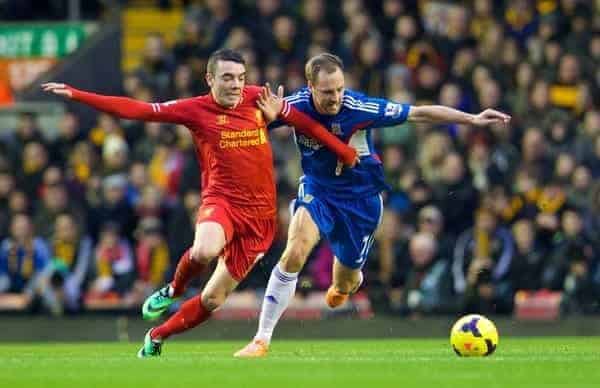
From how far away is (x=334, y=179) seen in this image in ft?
47.2

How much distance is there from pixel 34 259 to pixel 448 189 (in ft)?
16.2

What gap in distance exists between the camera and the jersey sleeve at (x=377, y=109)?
1400 centimetres

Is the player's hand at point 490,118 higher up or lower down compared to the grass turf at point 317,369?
higher up

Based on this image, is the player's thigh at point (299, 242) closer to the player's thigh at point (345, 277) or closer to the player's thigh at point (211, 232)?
→ the player's thigh at point (211, 232)

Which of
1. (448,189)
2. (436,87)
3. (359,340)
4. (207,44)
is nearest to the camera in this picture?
(359,340)

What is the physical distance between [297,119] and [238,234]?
1.02m

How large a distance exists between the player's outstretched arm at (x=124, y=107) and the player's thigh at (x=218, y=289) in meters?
1.25

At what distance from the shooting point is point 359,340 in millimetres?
18359

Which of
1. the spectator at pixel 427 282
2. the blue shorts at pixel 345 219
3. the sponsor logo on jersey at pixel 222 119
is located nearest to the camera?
the sponsor logo on jersey at pixel 222 119

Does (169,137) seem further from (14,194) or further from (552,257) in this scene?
(552,257)

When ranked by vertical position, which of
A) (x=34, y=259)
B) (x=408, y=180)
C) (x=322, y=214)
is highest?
(x=322, y=214)

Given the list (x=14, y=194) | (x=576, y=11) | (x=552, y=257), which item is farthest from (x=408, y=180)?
(x=14, y=194)

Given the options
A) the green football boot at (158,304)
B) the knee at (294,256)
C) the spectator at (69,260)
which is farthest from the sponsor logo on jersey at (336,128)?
the spectator at (69,260)

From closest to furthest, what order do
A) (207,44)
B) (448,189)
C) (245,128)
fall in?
(245,128) < (448,189) < (207,44)
